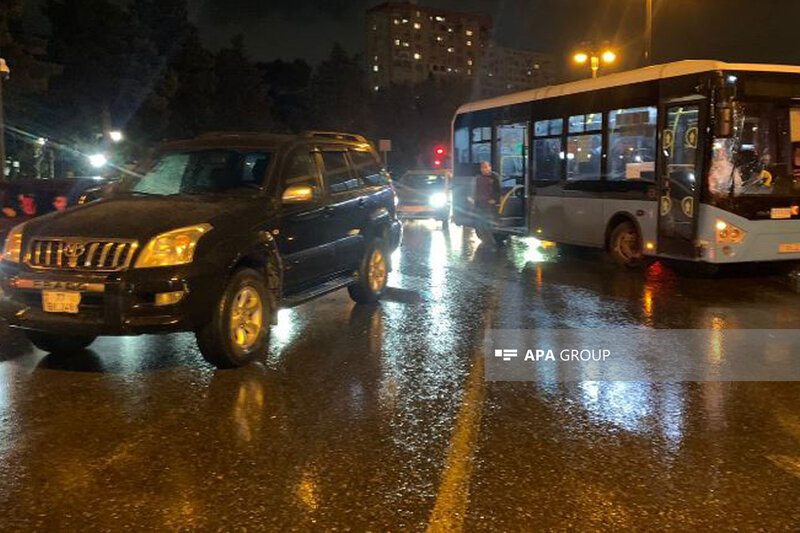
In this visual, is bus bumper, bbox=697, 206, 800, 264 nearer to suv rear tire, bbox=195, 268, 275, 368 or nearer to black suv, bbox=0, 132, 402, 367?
black suv, bbox=0, 132, 402, 367

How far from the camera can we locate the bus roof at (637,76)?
35.3 ft

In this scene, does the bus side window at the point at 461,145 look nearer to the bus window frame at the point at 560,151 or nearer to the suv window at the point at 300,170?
the bus window frame at the point at 560,151

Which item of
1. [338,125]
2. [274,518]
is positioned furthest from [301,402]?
[338,125]

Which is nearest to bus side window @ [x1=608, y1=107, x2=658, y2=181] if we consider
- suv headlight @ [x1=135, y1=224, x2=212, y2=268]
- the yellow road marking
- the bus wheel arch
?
the bus wheel arch

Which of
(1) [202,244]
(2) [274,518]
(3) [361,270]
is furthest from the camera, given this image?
(3) [361,270]

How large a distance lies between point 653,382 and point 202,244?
12.2 feet

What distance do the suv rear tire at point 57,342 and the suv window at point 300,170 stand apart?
2292 millimetres

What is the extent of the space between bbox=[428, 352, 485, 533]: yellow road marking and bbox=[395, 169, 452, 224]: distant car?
16.4 m

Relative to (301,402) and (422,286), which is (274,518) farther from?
(422,286)

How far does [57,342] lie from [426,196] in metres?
16.3

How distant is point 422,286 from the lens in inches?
431

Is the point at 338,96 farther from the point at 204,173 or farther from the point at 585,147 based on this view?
the point at 204,173

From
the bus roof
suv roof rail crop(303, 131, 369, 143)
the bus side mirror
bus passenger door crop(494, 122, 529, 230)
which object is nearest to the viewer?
suv roof rail crop(303, 131, 369, 143)

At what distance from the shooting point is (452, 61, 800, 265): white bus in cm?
1058
